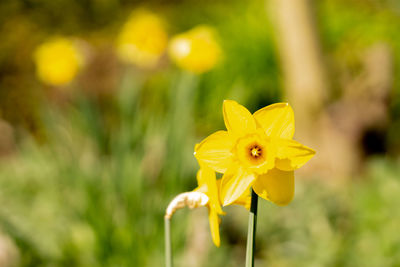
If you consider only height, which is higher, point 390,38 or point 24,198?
point 390,38

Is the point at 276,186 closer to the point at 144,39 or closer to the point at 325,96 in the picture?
the point at 144,39

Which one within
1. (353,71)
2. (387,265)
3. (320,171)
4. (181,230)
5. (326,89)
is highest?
(353,71)

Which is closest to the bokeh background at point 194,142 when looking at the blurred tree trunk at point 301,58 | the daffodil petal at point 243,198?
the blurred tree trunk at point 301,58

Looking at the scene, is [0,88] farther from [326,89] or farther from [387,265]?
[387,265]

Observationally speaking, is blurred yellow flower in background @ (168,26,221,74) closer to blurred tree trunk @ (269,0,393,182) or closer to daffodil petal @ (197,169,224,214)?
blurred tree trunk @ (269,0,393,182)

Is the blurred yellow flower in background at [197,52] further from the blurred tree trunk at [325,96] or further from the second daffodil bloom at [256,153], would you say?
the second daffodil bloom at [256,153]

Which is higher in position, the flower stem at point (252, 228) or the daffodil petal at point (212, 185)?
the daffodil petal at point (212, 185)

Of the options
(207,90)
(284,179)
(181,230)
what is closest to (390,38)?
(207,90)
